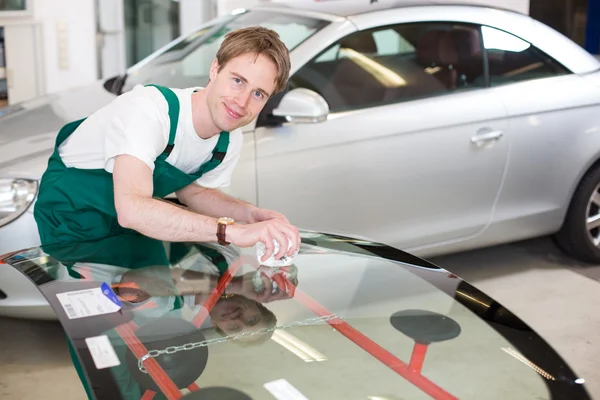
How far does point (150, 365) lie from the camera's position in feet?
4.05

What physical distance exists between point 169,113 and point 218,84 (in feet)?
0.47

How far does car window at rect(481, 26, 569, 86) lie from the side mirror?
0.94 metres

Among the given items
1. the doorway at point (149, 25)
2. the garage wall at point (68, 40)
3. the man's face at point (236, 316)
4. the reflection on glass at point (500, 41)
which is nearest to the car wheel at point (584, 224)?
the reflection on glass at point (500, 41)

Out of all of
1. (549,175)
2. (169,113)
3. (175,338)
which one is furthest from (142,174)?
(549,175)

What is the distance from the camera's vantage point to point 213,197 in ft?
7.15

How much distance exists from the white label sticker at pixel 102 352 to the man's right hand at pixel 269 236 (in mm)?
510

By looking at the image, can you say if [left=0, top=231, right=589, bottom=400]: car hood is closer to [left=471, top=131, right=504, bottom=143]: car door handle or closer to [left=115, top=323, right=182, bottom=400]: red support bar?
[left=115, top=323, right=182, bottom=400]: red support bar

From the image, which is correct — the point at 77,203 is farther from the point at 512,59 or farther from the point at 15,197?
the point at 512,59

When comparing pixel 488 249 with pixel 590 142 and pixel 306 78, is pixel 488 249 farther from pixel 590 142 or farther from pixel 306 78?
pixel 306 78

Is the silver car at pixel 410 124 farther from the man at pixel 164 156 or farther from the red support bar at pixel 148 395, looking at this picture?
the red support bar at pixel 148 395

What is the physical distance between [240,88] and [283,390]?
94 centimetres

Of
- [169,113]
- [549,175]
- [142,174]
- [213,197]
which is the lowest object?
[549,175]

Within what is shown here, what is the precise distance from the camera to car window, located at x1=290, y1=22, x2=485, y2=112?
3.11 m

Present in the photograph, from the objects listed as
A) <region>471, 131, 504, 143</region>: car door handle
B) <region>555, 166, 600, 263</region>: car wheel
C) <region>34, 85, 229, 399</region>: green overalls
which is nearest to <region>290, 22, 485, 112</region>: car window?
<region>471, 131, 504, 143</region>: car door handle
